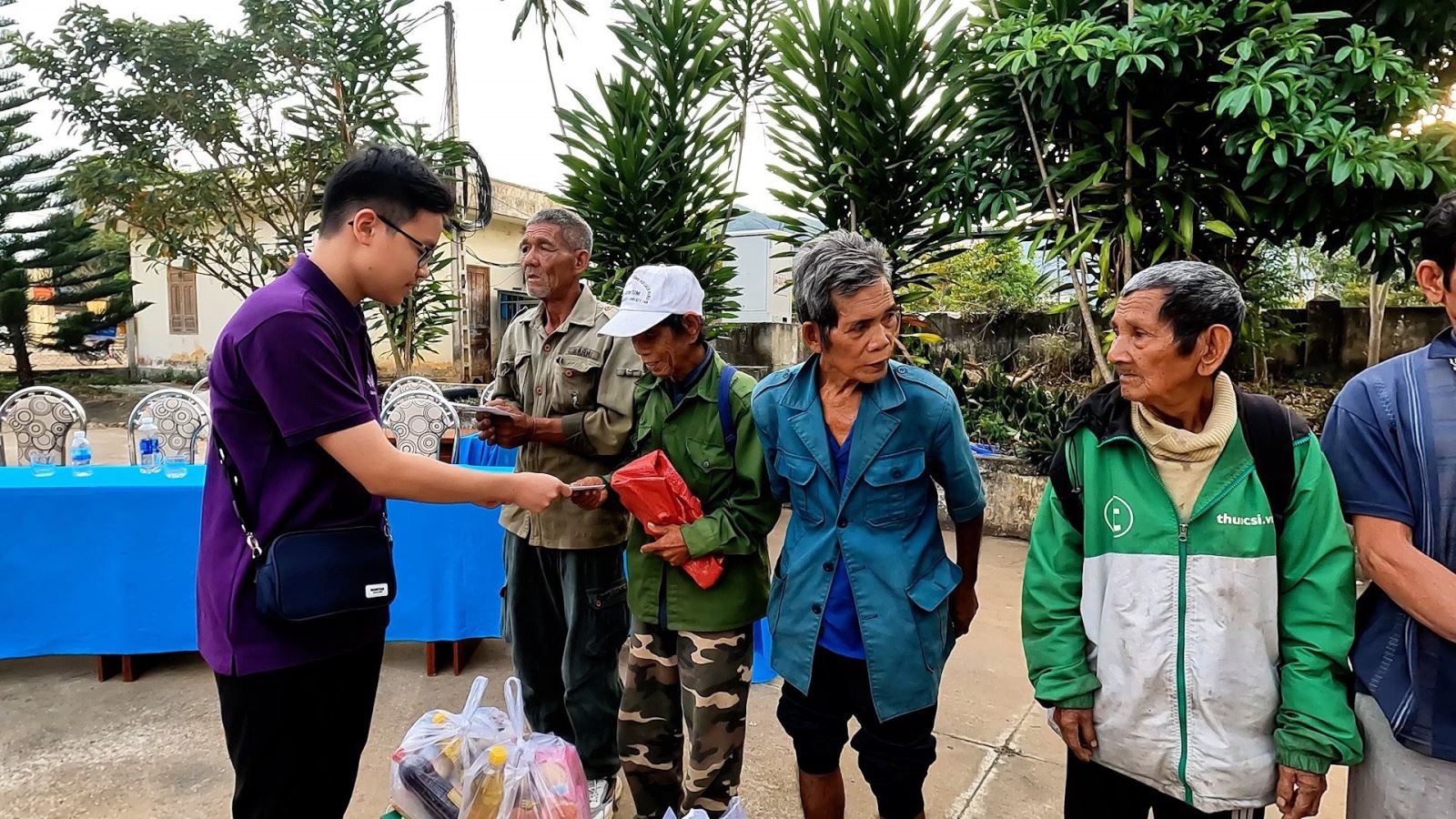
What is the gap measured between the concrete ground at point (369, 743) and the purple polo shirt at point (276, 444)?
1183 millimetres

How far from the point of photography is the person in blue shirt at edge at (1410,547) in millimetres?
1202

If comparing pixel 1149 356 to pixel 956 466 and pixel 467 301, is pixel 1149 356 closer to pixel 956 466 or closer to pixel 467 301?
pixel 956 466

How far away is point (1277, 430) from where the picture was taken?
4.45 ft

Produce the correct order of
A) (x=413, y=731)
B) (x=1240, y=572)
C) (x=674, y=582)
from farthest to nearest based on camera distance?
(x=674, y=582) < (x=413, y=731) < (x=1240, y=572)

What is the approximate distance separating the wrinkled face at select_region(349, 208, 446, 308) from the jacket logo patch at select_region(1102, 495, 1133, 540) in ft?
4.37

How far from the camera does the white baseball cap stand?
71.9 inches

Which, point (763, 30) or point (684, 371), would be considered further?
point (763, 30)

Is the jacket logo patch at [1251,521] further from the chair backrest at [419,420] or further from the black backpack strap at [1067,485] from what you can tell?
the chair backrest at [419,420]

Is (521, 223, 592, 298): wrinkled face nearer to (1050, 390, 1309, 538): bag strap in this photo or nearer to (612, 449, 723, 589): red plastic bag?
(612, 449, 723, 589): red plastic bag

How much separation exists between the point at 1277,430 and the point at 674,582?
1232 millimetres

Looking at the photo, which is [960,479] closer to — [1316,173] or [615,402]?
[615,402]

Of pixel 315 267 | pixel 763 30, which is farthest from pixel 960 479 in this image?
pixel 763 30

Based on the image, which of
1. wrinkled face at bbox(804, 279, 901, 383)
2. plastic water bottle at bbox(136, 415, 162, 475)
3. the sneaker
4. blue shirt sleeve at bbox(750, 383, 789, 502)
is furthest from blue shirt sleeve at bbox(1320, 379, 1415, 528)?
plastic water bottle at bbox(136, 415, 162, 475)

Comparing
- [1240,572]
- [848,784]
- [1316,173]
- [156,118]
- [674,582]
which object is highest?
[156,118]
